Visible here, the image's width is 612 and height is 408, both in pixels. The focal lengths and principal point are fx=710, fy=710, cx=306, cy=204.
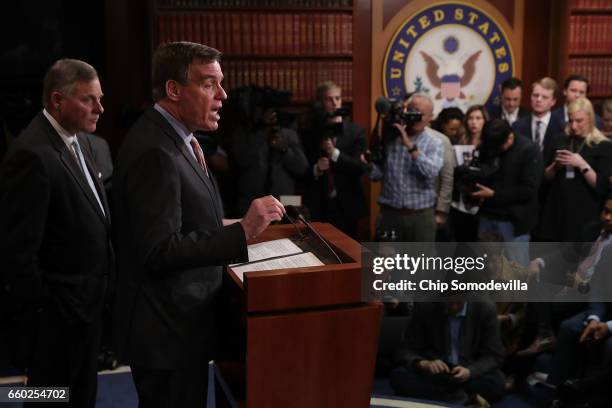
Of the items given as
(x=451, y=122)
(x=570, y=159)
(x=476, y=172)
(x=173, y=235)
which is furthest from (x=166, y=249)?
(x=451, y=122)

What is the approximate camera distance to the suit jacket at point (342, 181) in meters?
4.51

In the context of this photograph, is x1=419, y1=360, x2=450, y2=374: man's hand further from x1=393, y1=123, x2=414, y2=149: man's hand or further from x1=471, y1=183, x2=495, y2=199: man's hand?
x1=393, y1=123, x2=414, y2=149: man's hand

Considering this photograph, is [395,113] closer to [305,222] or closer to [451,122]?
[451,122]

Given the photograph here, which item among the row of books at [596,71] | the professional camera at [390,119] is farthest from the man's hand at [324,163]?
the row of books at [596,71]

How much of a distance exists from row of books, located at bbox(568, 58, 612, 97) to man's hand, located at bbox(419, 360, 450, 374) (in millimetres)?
3391

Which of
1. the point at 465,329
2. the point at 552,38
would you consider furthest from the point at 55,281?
the point at 552,38

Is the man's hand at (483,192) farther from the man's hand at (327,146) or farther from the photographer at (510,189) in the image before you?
the man's hand at (327,146)

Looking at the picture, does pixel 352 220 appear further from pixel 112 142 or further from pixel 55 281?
pixel 55 281

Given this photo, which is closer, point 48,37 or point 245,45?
point 48,37

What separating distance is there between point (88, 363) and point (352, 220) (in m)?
2.54

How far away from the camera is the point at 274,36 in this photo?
17.7 ft

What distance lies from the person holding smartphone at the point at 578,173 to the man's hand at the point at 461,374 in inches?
47.9

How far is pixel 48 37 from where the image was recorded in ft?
14.6

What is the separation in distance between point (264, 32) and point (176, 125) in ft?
12.5
